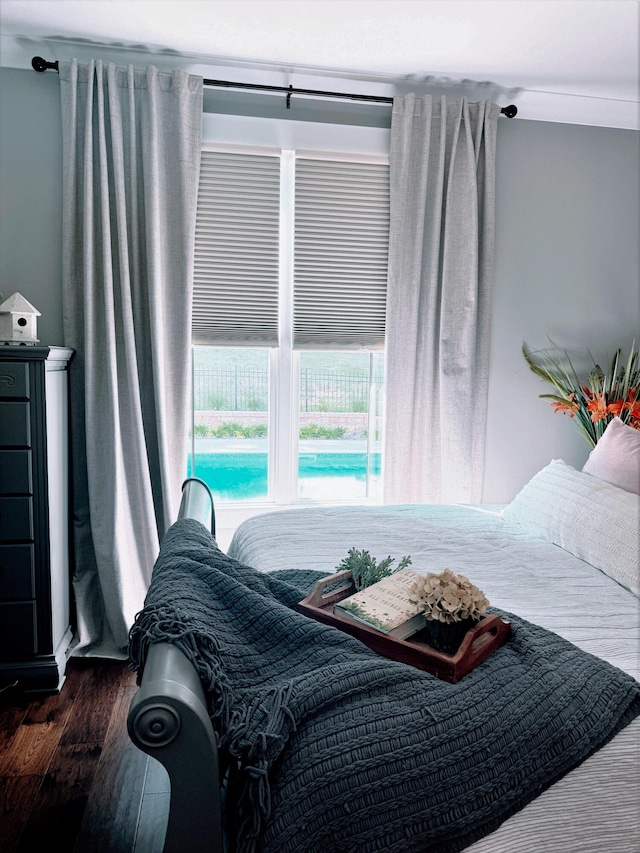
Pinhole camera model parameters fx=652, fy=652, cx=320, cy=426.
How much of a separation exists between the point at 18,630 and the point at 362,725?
1.91 meters

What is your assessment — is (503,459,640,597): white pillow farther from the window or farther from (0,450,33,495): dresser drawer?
(0,450,33,495): dresser drawer

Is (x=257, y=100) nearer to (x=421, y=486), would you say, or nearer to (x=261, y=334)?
(x=261, y=334)

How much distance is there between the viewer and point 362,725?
106cm

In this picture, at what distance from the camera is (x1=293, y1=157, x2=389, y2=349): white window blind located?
10.1 feet

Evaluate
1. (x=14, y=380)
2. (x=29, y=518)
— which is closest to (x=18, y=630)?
(x=29, y=518)

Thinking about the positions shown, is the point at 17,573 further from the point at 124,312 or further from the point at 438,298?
the point at 438,298

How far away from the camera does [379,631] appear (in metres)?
1.29

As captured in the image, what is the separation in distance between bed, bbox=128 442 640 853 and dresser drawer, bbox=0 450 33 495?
1.20 metres

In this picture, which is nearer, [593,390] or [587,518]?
[587,518]

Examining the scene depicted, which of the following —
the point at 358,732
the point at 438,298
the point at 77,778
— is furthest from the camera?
the point at 438,298

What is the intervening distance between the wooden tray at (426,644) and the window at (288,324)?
1.84m

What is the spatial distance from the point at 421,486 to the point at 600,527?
122 centimetres

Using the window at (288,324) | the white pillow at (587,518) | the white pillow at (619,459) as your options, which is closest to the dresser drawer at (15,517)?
the window at (288,324)

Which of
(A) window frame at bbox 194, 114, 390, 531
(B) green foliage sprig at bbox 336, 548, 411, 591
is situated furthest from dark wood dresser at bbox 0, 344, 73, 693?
(B) green foliage sprig at bbox 336, 548, 411, 591
